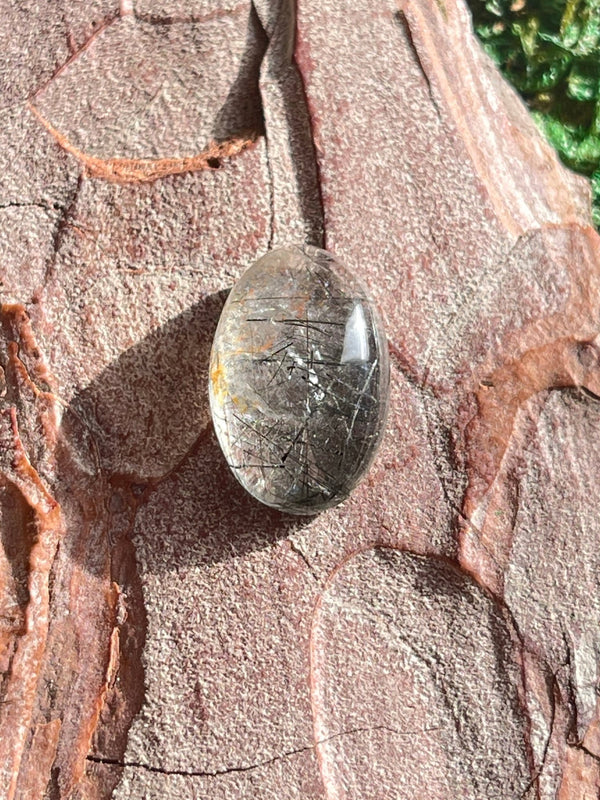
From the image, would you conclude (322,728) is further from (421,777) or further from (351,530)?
(351,530)

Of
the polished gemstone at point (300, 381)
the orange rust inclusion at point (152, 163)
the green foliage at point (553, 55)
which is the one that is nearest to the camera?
the polished gemstone at point (300, 381)

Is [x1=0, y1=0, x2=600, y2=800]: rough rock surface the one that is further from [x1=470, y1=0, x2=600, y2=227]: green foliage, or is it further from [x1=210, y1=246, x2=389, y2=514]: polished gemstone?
[x1=470, y1=0, x2=600, y2=227]: green foliage

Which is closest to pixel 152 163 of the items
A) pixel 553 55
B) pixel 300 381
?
pixel 300 381

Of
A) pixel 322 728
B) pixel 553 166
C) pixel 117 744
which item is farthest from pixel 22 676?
pixel 553 166

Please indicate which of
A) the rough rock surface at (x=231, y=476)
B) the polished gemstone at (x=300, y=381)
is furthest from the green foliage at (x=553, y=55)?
the polished gemstone at (x=300, y=381)

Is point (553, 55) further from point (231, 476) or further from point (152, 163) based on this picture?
point (231, 476)

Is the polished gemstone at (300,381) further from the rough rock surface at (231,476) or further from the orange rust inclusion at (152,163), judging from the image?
the orange rust inclusion at (152,163)

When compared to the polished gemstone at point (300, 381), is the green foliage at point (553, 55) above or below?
above
